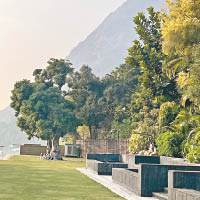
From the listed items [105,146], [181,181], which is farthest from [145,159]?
[105,146]

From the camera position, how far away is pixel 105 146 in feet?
130

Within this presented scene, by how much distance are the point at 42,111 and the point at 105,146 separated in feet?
21.7

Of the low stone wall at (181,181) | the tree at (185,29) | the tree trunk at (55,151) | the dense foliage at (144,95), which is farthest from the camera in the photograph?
the tree trunk at (55,151)

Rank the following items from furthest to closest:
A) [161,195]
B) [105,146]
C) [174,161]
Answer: [105,146] → [174,161] → [161,195]

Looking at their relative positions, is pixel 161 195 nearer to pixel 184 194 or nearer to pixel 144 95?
pixel 184 194

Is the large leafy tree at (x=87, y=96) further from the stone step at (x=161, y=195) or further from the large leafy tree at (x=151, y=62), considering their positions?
the stone step at (x=161, y=195)

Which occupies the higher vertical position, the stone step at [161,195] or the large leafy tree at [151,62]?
the large leafy tree at [151,62]

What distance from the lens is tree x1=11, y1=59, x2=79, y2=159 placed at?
126 feet

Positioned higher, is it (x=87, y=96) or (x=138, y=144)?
(x=87, y=96)

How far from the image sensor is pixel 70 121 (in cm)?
3984

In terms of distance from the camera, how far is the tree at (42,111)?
38.5 m

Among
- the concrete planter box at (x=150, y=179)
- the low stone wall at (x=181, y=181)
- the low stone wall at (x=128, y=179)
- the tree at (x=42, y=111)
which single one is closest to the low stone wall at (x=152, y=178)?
the concrete planter box at (x=150, y=179)

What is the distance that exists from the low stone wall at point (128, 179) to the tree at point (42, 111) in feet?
77.6

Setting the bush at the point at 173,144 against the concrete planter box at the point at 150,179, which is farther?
the bush at the point at 173,144
